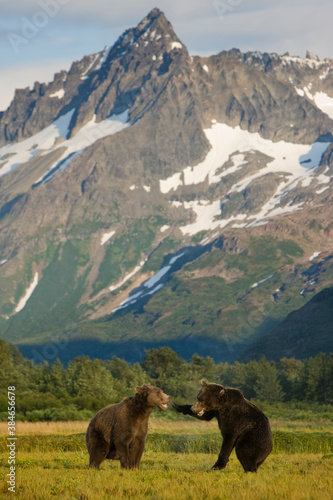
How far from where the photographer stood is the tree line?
73537 millimetres

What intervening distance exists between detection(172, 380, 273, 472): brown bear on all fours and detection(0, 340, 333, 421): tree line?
39881 millimetres

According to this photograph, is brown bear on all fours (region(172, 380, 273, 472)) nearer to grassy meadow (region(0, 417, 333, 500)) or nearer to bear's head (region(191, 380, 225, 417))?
bear's head (region(191, 380, 225, 417))

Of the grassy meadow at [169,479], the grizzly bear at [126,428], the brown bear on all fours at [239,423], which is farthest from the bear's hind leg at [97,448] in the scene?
the brown bear on all fours at [239,423]

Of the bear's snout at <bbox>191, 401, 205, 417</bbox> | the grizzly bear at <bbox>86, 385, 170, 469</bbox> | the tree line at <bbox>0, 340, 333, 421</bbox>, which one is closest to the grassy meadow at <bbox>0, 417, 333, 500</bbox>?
the grizzly bear at <bbox>86, 385, 170, 469</bbox>

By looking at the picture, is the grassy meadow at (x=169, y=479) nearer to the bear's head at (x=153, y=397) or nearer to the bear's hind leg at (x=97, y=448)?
the bear's hind leg at (x=97, y=448)

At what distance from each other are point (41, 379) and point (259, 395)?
34.3m

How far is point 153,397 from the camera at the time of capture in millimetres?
23719

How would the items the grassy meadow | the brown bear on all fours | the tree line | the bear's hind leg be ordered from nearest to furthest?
the grassy meadow, the brown bear on all fours, the bear's hind leg, the tree line

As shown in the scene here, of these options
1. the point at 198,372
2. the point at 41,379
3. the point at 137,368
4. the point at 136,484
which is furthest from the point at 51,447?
the point at 198,372

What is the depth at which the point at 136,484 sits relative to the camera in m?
20.0

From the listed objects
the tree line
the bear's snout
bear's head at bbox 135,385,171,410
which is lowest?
the tree line

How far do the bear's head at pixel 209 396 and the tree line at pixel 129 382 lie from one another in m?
40.0

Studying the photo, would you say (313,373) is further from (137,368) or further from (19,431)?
(19,431)

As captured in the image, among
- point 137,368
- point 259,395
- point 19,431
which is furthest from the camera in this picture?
point 137,368
